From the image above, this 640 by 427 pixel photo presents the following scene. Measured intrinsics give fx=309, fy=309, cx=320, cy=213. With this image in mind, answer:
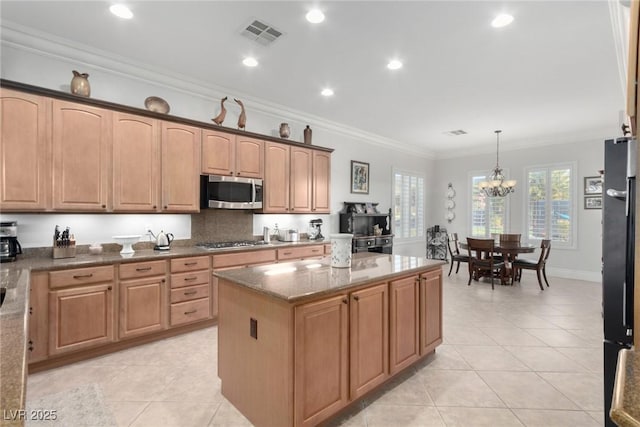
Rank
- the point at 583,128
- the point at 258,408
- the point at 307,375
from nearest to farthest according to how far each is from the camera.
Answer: the point at 307,375 → the point at 258,408 → the point at 583,128

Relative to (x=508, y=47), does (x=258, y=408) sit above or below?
below

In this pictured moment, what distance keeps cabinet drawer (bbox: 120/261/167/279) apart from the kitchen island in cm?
140

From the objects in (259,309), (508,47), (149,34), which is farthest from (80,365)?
(508,47)

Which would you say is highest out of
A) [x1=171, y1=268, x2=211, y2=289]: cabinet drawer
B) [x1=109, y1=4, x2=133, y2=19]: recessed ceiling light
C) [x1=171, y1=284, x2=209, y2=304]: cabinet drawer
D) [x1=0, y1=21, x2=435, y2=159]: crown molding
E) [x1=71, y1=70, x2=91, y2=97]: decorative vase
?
[x1=109, y1=4, x2=133, y2=19]: recessed ceiling light

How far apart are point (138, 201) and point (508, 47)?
13.6 feet

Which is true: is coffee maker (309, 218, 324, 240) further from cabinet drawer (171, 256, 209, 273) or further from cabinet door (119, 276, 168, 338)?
cabinet door (119, 276, 168, 338)

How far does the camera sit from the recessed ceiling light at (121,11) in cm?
253

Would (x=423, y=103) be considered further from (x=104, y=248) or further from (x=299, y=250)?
(x=104, y=248)

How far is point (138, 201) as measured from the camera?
3344 millimetres

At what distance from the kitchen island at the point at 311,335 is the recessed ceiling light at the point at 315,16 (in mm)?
2106

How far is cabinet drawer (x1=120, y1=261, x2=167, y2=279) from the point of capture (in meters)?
3.01

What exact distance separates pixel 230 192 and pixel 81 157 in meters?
1.57

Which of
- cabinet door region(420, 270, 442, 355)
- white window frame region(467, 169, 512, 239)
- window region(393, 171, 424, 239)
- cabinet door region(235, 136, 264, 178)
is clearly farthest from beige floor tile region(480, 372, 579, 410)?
white window frame region(467, 169, 512, 239)

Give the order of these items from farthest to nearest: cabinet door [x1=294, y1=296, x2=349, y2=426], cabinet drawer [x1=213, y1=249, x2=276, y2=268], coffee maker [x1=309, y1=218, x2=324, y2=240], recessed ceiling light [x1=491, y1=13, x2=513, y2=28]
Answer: coffee maker [x1=309, y1=218, x2=324, y2=240], cabinet drawer [x1=213, y1=249, x2=276, y2=268], recessed ceiling light [x1=491, y1=13, x2=513, y2=28], cabinet door [x1=294, y1=296, x2=349, y2=426]
